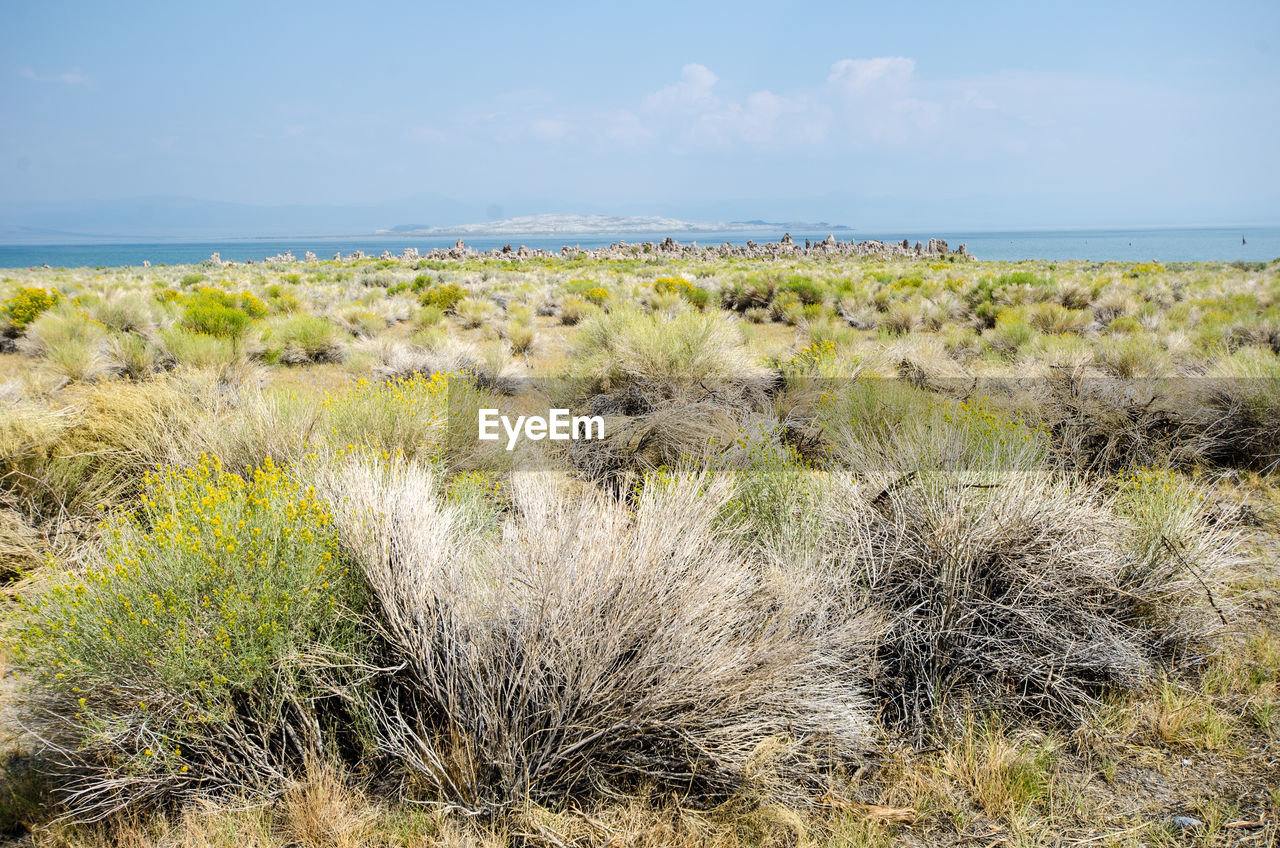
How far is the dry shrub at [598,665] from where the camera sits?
8.48 ft

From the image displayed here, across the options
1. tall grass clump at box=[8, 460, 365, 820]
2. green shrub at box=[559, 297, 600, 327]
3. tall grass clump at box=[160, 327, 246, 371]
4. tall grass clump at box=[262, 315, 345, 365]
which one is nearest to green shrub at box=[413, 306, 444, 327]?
tall grass clump at box=[262, 315, 345, 365]

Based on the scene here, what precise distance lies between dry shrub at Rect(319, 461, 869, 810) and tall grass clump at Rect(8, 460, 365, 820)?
31 centimetres

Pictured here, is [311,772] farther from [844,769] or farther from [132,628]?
[844,769]

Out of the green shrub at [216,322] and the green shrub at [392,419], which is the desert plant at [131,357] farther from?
the green shrub at [392,419]

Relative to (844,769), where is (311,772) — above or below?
above

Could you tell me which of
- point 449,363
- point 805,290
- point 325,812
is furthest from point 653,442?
point 805,290

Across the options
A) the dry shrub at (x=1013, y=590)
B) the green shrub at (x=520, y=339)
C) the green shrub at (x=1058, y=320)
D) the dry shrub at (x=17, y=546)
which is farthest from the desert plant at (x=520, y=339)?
the green shrub at (x=1058, y=320)

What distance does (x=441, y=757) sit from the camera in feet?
8.58

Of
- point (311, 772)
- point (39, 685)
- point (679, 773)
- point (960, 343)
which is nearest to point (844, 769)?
point (679, 773)

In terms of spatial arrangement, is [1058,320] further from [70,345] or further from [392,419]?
[70,345]

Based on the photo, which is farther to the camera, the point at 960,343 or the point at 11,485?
the point at 960,343

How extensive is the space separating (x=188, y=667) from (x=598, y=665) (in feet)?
5.15

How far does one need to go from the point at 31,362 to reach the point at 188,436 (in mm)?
7939

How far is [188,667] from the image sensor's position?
8.27 feet
